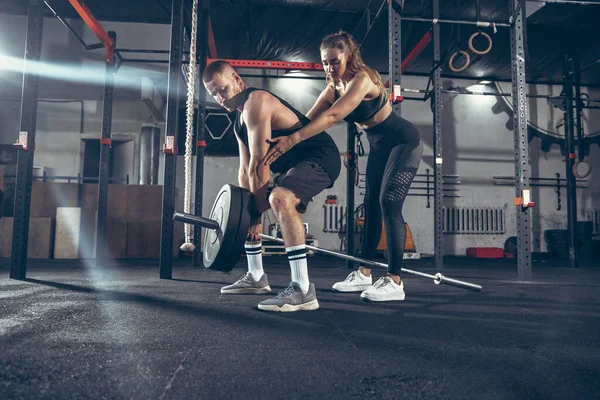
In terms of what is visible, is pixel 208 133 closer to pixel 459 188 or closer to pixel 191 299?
pixel 459 188

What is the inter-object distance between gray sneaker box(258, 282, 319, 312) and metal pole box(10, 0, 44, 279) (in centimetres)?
212

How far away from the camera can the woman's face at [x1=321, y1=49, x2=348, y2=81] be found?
194 centimetres

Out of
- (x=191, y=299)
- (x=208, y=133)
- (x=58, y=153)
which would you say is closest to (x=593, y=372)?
(x=191, y=299)

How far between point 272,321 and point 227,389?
699 mm

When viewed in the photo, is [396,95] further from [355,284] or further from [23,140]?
[23,140]

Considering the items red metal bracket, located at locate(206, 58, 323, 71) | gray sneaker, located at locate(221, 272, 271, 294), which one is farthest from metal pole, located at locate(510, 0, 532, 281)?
gray sneaker, located at locate(221, 272, 271, 294)

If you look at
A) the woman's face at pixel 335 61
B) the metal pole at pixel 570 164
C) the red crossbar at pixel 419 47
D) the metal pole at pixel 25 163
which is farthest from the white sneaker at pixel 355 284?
the metal pole at pixel 570 164

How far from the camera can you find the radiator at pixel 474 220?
7816mm

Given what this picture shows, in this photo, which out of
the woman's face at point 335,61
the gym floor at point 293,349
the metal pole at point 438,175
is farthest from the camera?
the metal pole at point 438,175

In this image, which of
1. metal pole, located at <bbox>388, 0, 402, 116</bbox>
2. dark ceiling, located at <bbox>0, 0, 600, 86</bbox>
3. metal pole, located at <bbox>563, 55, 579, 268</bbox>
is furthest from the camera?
metal pole, located at <bbox>563, 55, 579, 268</bbox>

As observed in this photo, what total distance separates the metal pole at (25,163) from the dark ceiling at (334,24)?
2.46 meters

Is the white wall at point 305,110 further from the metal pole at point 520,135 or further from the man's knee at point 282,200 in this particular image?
the man's knee at point 282,200

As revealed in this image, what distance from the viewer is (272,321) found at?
1.53 metres

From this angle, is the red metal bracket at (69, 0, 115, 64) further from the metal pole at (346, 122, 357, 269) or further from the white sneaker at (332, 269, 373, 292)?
the white sneaker at (332, 269, 373, 292)
